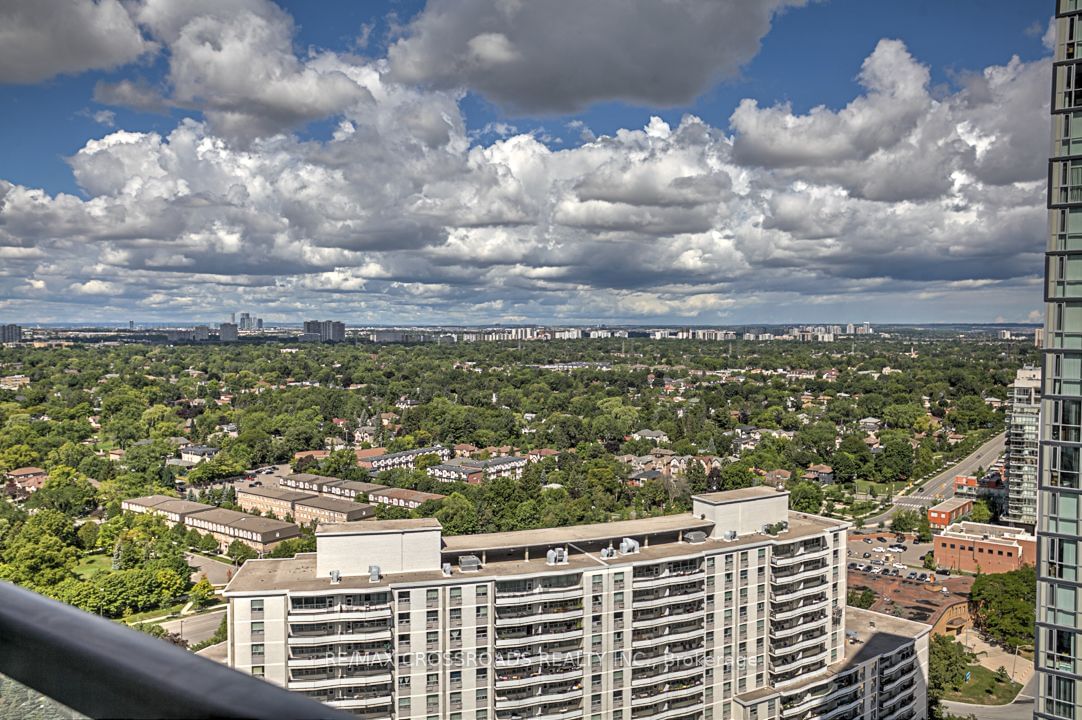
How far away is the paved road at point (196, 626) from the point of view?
1245cm

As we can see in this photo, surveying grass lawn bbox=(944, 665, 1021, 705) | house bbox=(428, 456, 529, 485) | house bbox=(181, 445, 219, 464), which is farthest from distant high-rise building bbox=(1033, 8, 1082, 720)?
house bbox=(181, 445, 219, 464)

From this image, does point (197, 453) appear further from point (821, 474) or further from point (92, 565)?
point (821, 474)

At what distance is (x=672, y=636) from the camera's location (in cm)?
817

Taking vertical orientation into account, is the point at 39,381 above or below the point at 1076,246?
below

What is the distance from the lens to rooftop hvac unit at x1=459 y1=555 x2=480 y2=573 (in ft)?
24.9

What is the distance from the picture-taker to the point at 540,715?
24.9ft

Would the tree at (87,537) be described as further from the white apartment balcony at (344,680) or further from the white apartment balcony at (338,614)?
the white apartment balcony at (338,614)

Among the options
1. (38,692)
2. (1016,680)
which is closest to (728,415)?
(1016,680)

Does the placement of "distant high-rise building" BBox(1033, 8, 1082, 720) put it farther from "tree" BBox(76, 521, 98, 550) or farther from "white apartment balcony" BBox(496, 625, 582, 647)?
"tree" BBox(76, 521, 98, 550)

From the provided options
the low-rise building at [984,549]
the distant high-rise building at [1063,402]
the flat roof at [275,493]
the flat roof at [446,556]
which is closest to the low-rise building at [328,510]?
the flat roof at [275,493]

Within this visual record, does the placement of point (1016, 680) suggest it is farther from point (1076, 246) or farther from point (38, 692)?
point (38, 692)

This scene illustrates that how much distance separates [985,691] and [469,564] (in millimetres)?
9550

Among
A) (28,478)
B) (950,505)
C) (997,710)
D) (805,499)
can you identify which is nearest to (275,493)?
(28,478)

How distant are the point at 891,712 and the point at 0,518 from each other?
18.3 meters
